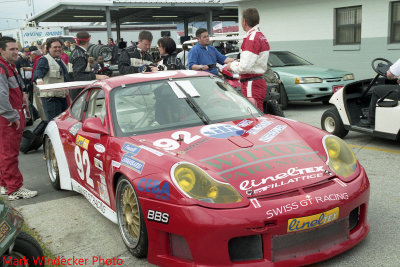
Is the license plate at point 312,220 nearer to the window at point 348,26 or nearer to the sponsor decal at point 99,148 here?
the sponsor decal at point 99,148

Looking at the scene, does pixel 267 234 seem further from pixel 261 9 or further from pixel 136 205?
pixel 261 9

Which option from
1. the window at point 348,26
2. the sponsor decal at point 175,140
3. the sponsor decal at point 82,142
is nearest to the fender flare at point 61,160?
the sponsor decal at point 82,142

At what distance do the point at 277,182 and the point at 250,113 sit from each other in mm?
1416

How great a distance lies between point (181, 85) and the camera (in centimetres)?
448

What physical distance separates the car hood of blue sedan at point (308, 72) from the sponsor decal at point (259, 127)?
695 cm

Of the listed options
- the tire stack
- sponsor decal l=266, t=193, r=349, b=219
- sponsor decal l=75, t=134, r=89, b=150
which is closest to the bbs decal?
sponsor decal l=266, t=193, r=349, b=219

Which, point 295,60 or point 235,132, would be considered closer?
point 235,132

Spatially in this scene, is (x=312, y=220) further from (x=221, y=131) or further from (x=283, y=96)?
(x=283, y=96)

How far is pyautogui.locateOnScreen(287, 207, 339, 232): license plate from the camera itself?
2920 millimetres

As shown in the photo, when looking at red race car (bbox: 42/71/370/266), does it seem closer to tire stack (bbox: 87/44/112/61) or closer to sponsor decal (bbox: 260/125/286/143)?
sponsor decal (bbox: 260/125/286/143)

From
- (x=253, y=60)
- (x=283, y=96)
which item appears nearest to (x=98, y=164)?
(x=253, y=60)

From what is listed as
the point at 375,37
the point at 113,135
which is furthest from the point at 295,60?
the point at 113,135

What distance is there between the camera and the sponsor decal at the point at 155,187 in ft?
10.2

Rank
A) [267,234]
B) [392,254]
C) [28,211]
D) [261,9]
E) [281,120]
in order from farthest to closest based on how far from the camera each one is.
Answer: [261,9] < [28,211] < [281,120] < [392,254] < [267,234]
